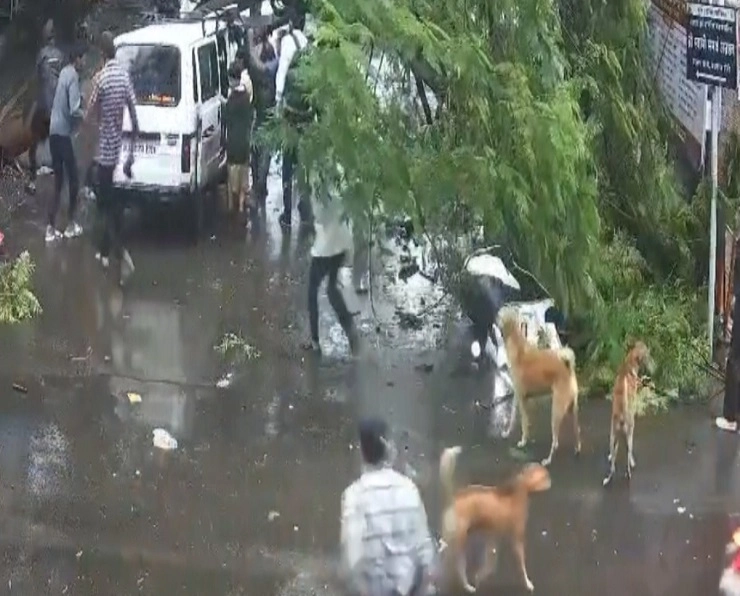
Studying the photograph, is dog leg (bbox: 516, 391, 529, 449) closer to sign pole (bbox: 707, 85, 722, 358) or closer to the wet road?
the wet road

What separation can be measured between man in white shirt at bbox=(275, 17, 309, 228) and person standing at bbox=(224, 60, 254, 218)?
0.37 meters

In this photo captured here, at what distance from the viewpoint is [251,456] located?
28.7ft

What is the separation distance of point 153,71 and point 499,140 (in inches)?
201

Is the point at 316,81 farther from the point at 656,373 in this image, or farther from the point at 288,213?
the point at 288,213

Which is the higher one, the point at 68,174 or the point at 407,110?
the point at 407,110

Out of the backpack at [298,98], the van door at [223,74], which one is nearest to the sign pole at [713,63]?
the backpack at [298,98]

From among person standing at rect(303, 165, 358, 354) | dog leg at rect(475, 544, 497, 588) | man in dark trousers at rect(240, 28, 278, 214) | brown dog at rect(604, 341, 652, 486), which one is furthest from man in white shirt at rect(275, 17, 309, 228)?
dog leg at rect(475, 544, 497, 588)

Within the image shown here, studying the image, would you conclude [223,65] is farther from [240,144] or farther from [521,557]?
[521,557]

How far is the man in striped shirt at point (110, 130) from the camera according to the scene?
1219 cm

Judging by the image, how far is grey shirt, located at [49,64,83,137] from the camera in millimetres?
12734

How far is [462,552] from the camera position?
22.9 ft

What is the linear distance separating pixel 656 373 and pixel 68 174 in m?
6.47

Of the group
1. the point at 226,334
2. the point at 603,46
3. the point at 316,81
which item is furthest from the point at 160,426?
the point at 603,46

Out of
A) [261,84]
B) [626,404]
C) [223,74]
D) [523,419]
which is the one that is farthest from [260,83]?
[626,404]
